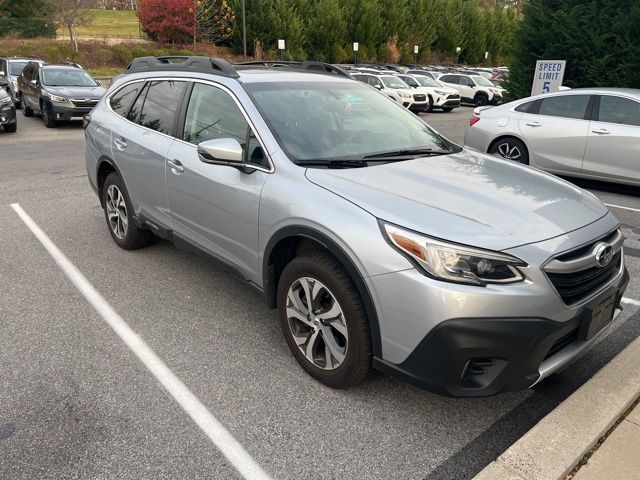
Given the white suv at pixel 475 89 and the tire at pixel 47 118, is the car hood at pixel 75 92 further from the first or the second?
the white suv at pixel 475 89

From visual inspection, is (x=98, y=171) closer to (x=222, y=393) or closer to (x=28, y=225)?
(x=28, y=225)

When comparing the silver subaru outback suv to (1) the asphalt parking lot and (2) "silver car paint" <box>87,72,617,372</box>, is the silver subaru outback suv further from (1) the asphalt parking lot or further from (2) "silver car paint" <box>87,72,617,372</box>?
(1) the asphalt parking lot

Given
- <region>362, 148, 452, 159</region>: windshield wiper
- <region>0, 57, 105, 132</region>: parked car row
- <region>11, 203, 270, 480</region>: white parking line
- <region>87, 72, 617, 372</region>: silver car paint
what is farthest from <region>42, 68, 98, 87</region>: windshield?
<region>362, 148, 452, 159</region>: windshield wiper

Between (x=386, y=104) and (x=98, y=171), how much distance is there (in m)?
2.90

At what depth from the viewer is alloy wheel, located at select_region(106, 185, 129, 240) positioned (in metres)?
4.94

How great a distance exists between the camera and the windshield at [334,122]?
3277mm

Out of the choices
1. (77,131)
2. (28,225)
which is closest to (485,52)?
(77,131)

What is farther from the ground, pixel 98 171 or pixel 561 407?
pixel 98 171

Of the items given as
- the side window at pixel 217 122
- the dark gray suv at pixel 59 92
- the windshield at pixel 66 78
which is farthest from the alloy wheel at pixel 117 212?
the windshield at pixel 66 78

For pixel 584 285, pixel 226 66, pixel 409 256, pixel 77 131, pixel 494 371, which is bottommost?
pixel 77 131

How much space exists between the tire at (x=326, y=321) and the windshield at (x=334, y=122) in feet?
2.26

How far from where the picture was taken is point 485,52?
5422cm

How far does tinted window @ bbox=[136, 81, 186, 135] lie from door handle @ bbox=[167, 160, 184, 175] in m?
0.30

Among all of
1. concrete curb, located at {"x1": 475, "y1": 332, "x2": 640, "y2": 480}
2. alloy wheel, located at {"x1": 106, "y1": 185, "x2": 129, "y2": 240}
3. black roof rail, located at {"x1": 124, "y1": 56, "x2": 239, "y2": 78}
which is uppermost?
black roof rail, located at {"x1": 124, "y1": 56, "x2": 239, "y2": 78}
